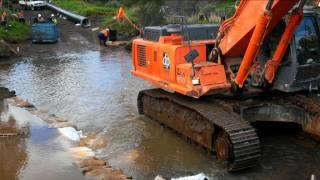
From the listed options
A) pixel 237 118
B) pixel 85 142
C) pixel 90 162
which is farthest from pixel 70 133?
pixel 237 118

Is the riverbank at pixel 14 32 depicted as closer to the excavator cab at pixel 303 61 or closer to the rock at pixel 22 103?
the rock at pixel 22 103

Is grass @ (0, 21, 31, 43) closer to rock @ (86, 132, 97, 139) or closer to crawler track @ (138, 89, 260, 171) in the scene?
rock @ (86, 132, 97, 139)

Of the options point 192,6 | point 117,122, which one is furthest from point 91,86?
point 192,6

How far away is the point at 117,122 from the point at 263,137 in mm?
3765

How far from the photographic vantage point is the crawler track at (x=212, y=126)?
862 cm

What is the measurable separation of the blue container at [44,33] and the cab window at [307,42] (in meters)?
21.7

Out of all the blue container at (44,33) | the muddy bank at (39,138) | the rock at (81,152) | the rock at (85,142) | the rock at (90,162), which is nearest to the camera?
the muddy bank at (39,138)

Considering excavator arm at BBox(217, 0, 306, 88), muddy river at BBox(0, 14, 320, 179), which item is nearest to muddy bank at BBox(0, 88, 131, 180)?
muddy river at BBox(0, 14, 320, 179)

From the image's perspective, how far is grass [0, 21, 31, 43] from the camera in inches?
1114

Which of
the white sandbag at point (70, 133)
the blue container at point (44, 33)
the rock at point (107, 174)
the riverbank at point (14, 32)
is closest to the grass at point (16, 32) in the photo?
the riverbank at point (14, 32)

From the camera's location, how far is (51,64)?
22.6 meters

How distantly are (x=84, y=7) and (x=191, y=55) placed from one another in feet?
117

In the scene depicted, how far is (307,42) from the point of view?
934cm

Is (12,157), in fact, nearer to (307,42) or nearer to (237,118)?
(237,118)
